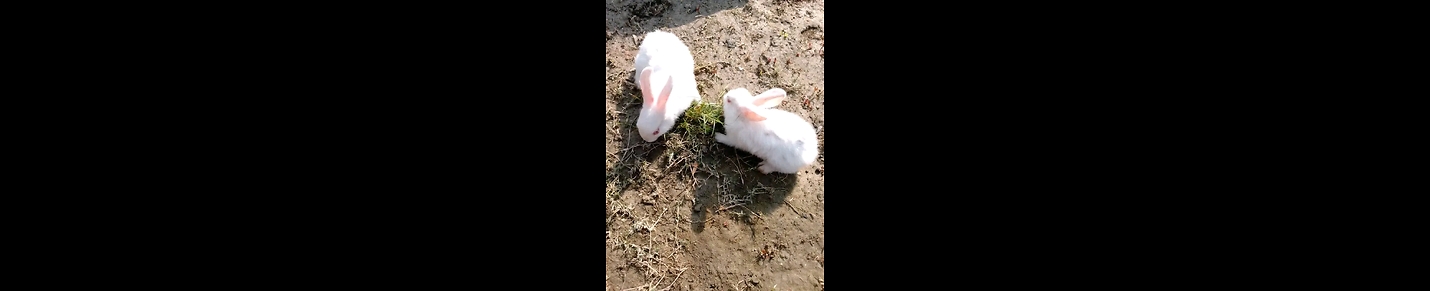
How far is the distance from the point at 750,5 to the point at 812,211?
4.28 feet

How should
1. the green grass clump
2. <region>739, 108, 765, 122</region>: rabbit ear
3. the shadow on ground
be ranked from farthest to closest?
the shadow on ground → the green grass clump → <region>739, 108, 765, 122</region>: rabbit ear

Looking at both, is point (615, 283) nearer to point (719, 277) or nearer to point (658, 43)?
point (719, 277)

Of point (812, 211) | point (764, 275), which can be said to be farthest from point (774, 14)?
point (764, 275)

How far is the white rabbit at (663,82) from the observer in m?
3.19

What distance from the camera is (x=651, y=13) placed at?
13.1 feet

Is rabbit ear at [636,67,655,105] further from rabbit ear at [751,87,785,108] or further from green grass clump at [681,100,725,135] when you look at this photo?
rabbit ear at [751,87,785,108]

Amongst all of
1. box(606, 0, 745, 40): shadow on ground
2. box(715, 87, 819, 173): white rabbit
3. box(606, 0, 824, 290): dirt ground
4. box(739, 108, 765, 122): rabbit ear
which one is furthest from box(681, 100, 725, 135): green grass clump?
box(606, 0, 745, 40): shadow on ground

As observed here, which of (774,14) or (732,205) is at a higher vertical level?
(774,14)

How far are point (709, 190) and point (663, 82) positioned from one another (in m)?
0.56

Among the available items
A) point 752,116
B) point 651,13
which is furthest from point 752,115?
point 651,13

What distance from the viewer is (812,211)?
3.49 metres

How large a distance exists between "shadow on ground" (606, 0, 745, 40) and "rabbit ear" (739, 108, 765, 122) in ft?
3.12

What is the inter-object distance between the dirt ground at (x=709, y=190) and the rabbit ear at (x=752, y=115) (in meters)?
0.32

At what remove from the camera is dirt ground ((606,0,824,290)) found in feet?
10.8
